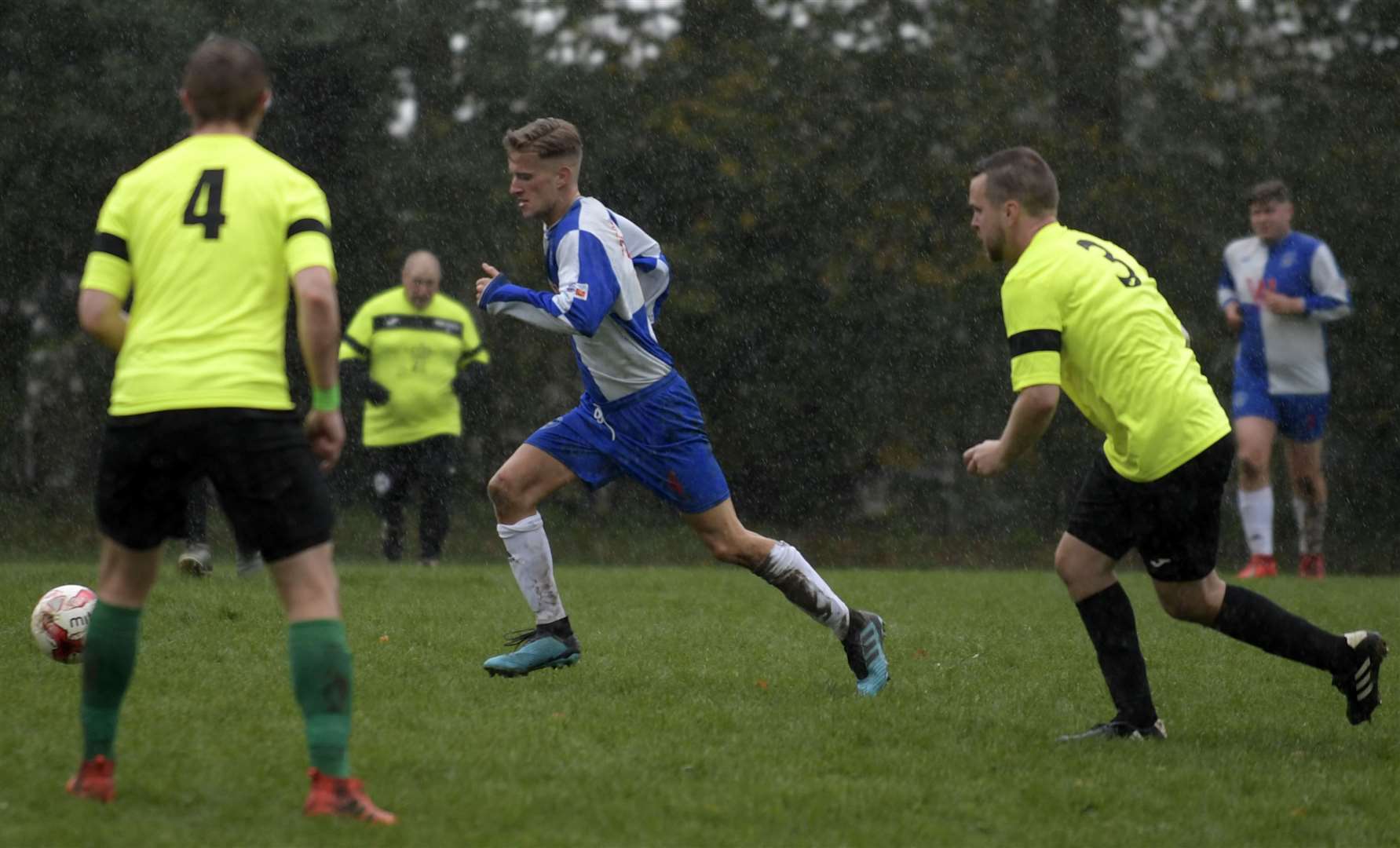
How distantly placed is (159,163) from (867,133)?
40.0 ft

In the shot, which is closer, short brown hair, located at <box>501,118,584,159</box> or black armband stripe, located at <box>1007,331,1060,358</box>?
black armband stripe, located at <box>1007,331,1060,358</box>

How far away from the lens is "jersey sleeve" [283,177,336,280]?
4258 millimetres

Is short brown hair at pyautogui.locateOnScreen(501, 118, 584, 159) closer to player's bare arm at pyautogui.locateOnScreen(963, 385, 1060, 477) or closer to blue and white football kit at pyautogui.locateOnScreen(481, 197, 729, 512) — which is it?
blue and white football kit at pyautogui.locateOnScreen(481, 197, 729, 512)

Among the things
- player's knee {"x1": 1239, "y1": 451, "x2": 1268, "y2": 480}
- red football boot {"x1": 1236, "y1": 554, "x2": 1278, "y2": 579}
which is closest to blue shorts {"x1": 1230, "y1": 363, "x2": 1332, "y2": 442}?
player's knee {"x1": 1239, "y1": 451, "x2": 1268, "y2": 480}

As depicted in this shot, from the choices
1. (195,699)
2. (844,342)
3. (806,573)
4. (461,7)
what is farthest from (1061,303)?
(461,7)

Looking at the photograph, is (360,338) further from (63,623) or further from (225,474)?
(225,474)

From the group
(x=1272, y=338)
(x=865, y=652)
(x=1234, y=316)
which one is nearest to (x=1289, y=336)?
(x=1272, y=338)

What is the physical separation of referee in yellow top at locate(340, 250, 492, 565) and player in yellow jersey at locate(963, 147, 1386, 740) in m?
7.26

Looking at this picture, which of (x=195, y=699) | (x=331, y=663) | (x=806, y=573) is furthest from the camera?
(x=806, y=573)

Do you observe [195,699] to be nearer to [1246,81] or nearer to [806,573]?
[806,573]

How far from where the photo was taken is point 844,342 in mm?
16125

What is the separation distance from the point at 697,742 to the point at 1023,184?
6.69 ft

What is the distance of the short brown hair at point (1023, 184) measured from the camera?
18.8ft

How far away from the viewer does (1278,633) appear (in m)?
5.79
